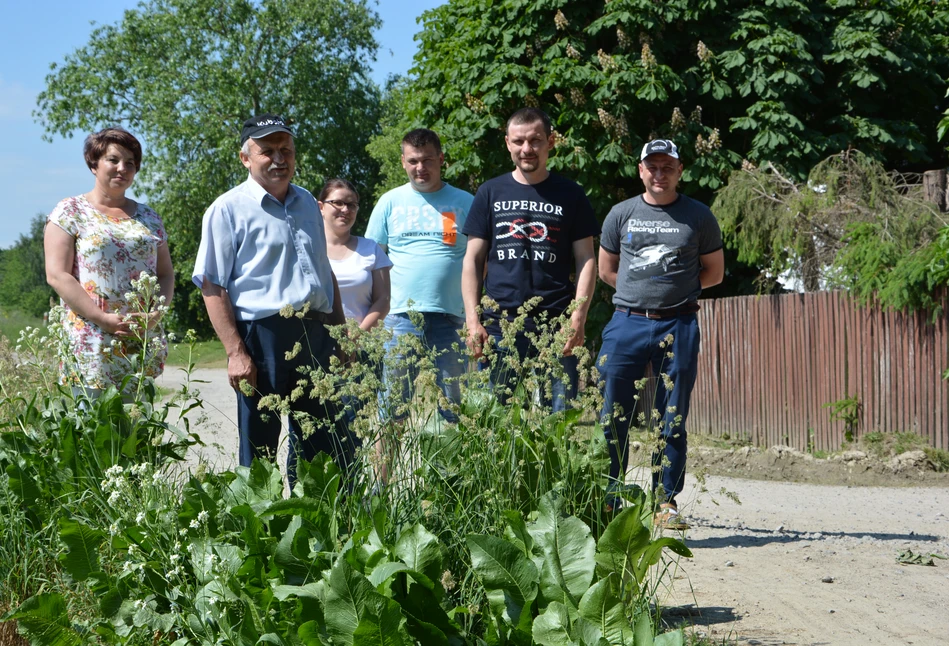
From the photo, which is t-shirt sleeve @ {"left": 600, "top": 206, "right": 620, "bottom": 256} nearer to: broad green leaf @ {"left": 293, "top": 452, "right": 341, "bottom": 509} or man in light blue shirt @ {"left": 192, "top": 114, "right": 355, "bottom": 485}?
man in light blue shirt @ {"left": 192, "top": 114, "right": 355, "bottom": 485}

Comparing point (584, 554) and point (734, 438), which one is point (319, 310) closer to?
point (584, 554)

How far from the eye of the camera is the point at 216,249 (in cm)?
474

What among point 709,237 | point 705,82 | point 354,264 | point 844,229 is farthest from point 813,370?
point 354,264

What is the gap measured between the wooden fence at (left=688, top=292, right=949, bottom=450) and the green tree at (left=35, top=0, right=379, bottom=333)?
26.0m

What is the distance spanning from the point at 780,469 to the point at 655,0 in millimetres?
6825

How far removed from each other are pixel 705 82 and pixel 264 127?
9927mm

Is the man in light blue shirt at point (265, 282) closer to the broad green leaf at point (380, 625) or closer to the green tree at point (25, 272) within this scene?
the broad green leaf at point (380, 625)

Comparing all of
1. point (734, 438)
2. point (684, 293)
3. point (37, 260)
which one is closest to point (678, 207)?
point (684, 293)

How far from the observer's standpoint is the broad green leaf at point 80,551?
3.41 meters

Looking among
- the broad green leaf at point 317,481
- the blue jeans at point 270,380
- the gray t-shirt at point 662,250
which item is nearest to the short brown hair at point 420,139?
the gray t-shirt at point 662,250

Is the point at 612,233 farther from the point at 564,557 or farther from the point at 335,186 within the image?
the point at 564,557

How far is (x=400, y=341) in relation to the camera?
3.21 metres

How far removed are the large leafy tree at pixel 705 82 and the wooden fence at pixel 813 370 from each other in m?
2.44

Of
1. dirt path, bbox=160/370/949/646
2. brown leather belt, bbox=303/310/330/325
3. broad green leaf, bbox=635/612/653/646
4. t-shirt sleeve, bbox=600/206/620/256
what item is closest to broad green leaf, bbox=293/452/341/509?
dirt path, bbox=160/370/949/646
